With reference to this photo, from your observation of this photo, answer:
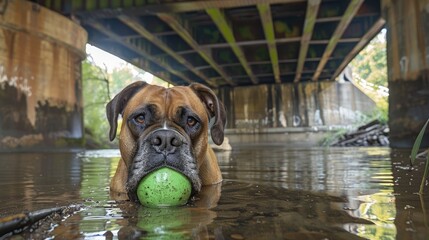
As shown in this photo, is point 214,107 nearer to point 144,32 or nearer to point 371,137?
point 144,32

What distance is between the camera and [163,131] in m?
2.55

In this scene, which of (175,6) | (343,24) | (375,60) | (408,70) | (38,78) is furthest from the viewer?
(375,60)

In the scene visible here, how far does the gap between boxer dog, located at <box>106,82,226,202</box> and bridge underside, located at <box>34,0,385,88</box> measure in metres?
11.2

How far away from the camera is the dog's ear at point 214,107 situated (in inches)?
138

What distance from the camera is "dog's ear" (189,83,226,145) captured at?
138 inches

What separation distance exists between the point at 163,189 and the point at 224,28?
1531cm

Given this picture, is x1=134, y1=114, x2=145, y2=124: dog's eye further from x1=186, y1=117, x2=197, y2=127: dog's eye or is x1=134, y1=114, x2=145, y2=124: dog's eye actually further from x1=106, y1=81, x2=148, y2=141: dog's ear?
x1=106, y1=81, x2=148, y2=141: dog's ear

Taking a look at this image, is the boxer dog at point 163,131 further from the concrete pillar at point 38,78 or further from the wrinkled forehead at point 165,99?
the concrete pillar at point 38,78

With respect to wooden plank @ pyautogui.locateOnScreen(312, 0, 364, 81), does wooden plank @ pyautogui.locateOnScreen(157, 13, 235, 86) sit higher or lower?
lower

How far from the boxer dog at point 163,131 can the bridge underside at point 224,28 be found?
1116cm

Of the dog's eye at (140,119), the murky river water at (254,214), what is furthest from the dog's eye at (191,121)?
the murky river water at (254,214)

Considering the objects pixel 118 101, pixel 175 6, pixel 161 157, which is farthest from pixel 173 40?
pixel 161 157

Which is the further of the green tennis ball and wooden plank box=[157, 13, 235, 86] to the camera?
wooden plank box=[157, 13, 235, 86]

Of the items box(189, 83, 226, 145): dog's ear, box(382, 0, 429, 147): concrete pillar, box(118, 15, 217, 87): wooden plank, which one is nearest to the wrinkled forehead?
box(189, 83, 226, 145): dog's ear
